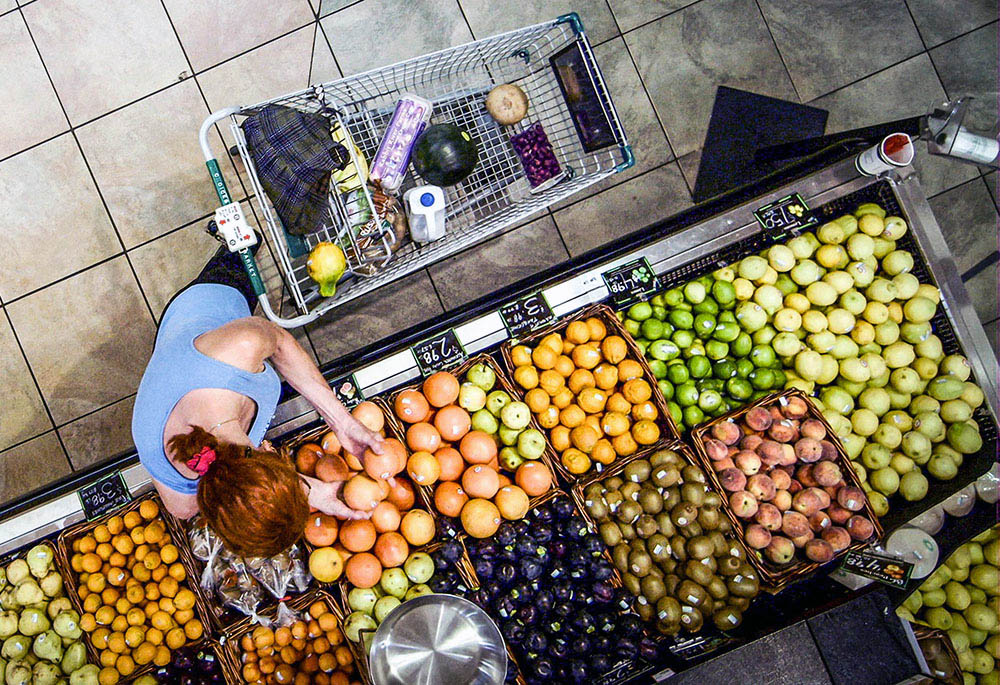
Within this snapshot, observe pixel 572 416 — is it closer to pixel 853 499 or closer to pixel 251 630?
pixel 853 499

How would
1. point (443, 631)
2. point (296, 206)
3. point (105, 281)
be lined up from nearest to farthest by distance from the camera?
point (443, 631) → point (296, 206) → point (105, 281)

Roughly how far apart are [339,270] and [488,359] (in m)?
0.72

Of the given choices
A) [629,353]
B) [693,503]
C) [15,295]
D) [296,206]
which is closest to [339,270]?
[296,206]

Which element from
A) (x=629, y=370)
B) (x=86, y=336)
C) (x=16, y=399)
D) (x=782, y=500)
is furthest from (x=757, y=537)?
(x=16, y=399)

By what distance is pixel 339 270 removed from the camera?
241cm

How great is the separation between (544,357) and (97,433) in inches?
107

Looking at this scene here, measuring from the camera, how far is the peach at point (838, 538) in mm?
2549

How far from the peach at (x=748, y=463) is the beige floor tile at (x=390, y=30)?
2777 millimetres

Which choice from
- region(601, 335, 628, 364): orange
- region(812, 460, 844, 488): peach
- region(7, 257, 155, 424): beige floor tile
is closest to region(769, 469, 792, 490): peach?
region(812, 460, 844, 488): peach

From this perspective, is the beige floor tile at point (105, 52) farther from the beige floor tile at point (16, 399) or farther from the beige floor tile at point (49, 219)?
the beige floor tile at point (16, 399)

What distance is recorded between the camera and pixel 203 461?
5.71 feet

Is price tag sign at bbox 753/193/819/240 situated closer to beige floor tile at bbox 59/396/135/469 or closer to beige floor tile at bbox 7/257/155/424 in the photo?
beige floor tile at bbox 7/257/155/424

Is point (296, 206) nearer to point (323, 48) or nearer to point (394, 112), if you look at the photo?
point (394, 112)

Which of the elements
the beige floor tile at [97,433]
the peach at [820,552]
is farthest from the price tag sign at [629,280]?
the beige floor tile at [97,433]
